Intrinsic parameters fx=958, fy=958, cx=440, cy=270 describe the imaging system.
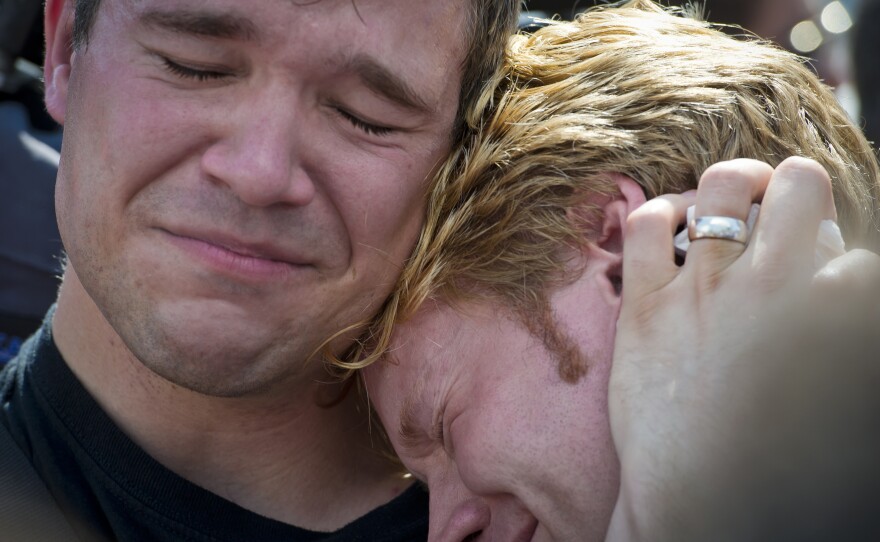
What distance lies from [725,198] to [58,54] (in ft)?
4.79

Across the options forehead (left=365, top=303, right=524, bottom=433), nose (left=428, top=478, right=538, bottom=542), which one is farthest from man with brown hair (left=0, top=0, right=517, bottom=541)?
nose (left=428, top=478, right=538, bottom=542)

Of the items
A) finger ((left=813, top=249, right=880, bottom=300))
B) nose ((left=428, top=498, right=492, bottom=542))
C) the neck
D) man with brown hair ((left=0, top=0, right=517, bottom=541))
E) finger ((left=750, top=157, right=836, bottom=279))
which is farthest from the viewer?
the neck

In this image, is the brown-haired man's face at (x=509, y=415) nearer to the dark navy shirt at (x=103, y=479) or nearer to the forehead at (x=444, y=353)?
the forehead at (x=444, y=353)

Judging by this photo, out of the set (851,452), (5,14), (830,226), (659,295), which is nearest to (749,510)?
(851,452)

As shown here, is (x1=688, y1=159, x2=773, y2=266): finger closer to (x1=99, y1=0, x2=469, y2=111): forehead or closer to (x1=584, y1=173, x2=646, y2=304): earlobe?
(x1=584, y1=173, x2=646, y2=304): earlobe

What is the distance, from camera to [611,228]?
6.21ft

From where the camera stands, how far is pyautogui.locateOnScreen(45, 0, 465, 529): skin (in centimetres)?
171

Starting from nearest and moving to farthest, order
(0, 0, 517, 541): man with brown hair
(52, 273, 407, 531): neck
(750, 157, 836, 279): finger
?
(750, 157, 836, 279): finger → (0, 0, 517, 541): man with brown hair → (52, 273, 407, 531): neck

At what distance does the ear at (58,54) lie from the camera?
2.08 m

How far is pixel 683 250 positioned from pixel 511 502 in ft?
1.93

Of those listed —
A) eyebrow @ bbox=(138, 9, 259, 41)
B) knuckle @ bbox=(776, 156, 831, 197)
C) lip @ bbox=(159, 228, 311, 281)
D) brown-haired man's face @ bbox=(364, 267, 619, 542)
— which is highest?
eyebrow @ bbox=(138, 9, 259, 41)

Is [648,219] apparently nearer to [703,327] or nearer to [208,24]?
[703,327]

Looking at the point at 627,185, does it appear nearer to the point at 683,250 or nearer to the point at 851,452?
the point at 683,250

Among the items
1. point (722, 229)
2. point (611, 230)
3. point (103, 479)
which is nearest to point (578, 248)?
point (611, 230)
